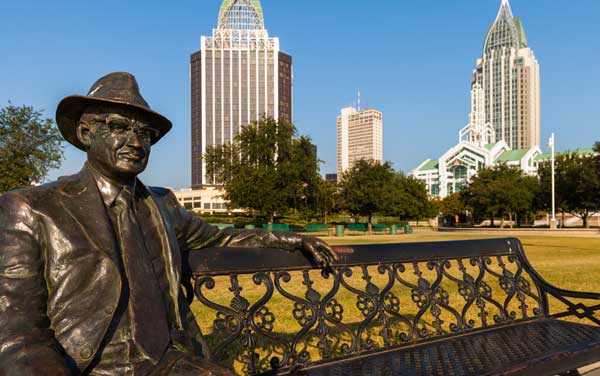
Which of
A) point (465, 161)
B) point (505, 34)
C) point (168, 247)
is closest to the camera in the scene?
point (168, 247)

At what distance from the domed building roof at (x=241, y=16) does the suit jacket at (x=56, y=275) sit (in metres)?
125

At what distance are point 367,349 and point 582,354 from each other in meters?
1.35

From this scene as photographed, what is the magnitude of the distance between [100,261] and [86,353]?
315 mm

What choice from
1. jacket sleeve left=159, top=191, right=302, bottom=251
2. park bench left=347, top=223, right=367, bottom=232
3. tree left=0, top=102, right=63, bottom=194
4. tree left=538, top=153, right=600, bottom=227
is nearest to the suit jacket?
jacket sleeve left=159, top=191, right=302, bottom=251

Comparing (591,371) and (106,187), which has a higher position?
(106,187)

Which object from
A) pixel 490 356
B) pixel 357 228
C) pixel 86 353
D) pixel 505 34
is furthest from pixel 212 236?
pixel 505 34

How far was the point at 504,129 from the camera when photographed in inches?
5950

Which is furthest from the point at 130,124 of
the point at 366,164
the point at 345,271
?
the point at 366,164

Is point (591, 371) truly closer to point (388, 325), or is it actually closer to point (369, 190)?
point (388, 325)

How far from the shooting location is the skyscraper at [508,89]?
477ft

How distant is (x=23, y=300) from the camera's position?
1.58 meters

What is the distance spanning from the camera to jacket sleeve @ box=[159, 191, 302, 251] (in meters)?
2.39

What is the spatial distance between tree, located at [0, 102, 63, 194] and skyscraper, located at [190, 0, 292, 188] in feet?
266

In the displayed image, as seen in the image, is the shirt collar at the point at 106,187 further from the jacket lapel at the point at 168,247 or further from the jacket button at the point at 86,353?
the jacket button at the point at 86,353
